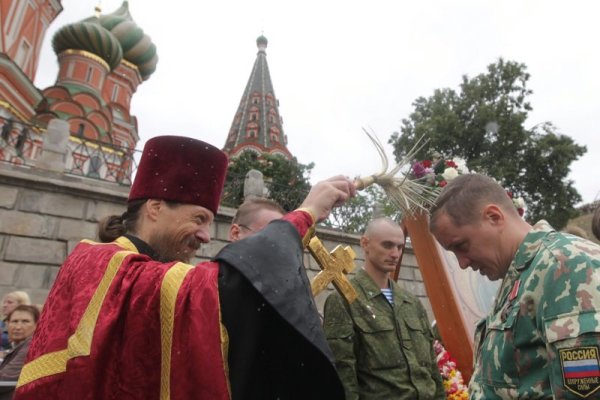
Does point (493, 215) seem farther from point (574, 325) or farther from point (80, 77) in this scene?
point (80, 77)

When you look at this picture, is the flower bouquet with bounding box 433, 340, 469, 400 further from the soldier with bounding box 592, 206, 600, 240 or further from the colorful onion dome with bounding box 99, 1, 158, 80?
the colorful onion dome with bounding box 99, 1, 158, 80

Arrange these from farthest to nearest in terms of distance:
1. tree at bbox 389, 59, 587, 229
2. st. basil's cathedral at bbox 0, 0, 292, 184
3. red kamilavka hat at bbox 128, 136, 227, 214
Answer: tree at bbox 389, 59, 587, 229, st. basil's cathedral at bbox 0, 0, 292, 184, red kamilavka hat at bbox 128, 136, 227, 214

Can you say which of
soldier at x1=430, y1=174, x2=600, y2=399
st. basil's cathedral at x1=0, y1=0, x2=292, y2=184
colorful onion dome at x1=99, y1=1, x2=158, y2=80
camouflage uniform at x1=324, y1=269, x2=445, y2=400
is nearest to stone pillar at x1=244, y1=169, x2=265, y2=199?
st. basil's cathedral at x1=0, y1=0, x2=292, y2=184

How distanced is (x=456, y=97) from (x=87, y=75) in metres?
19.9

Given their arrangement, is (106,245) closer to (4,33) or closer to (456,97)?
(4,33)

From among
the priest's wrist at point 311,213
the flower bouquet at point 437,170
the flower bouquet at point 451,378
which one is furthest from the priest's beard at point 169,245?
the flower bouquet at point 451,378

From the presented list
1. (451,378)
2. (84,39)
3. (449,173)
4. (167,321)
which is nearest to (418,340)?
(451,378)

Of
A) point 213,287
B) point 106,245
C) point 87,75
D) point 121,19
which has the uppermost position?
point 121,19

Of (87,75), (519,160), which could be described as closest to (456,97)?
(519,160)

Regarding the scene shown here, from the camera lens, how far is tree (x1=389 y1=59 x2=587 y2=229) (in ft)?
71.3

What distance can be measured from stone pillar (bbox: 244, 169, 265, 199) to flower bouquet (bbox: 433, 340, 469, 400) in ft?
15.8

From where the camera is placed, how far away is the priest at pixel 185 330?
1.32 m

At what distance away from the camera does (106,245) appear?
162 cm

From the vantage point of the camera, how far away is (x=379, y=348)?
3.02 m
